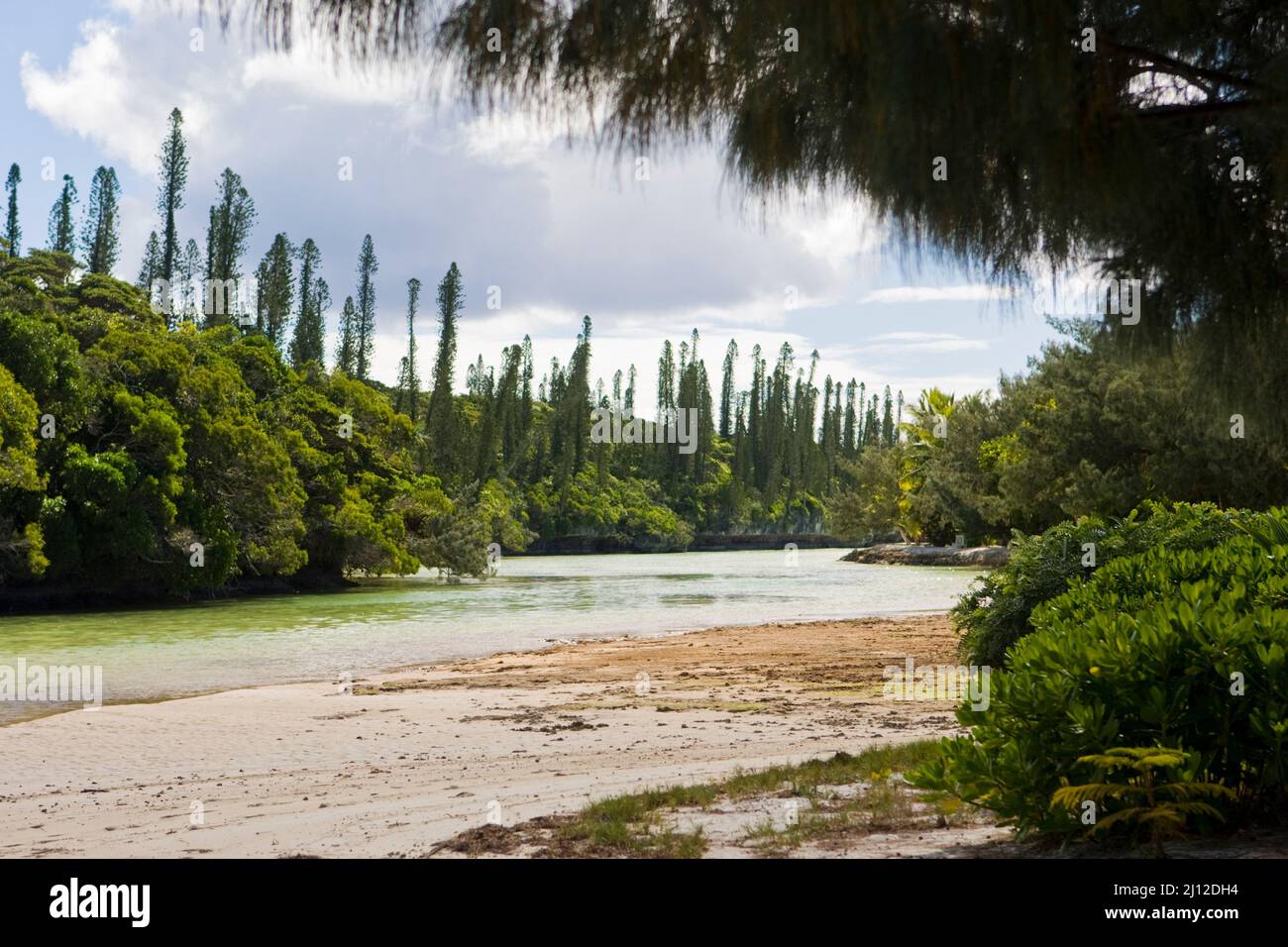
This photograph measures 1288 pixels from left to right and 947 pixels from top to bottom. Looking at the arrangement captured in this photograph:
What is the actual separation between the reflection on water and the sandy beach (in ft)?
8.86

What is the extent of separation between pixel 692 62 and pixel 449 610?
2716 centimetres

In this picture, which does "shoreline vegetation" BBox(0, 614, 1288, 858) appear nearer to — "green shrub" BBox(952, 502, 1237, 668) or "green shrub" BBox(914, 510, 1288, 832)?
"green shrub" BBox(914, 510, 1288, 832)

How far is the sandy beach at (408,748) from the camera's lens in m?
6.75

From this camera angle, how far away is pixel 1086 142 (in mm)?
5000

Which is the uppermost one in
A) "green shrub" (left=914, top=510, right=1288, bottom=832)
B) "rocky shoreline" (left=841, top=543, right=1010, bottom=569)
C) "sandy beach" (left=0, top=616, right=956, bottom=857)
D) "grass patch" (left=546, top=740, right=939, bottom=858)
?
"green shrub" (left=914, top=510, right=1288, bottom=832)

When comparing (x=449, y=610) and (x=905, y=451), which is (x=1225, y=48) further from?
(x=905, y=451)

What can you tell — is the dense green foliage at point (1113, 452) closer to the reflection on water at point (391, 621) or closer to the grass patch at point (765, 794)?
the reflection on water at point (391, 621)

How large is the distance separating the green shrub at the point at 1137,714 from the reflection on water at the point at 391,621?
1204 centimetres

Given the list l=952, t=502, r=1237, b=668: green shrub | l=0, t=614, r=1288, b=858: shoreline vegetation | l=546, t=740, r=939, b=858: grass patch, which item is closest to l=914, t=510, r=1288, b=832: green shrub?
l=0, t=614, r=1288, b=858: shoreline vegetation

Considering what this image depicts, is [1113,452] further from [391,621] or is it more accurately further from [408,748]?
[408,748]

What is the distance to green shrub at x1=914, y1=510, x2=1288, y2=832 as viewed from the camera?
14.7 feet

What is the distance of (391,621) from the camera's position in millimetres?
27406

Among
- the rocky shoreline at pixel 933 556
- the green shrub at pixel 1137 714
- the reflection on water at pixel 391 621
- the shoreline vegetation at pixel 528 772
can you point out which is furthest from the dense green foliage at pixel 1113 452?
the green shrub at pixel 1137 714

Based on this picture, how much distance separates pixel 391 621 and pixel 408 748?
17.7 metres
